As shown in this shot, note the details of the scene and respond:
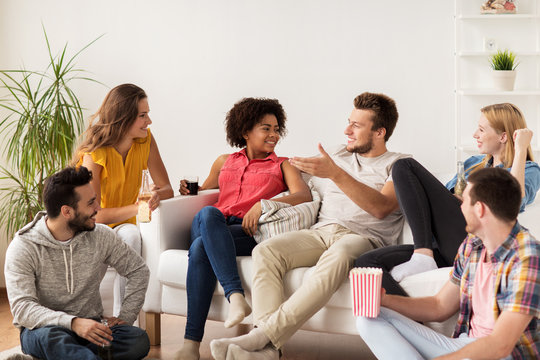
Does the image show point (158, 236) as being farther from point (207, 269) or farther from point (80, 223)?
point (80, 223)

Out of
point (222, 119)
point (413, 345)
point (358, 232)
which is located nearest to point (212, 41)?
point (222, 119)

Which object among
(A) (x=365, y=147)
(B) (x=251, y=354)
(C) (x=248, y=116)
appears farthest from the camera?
(C) (x=248, y=116)

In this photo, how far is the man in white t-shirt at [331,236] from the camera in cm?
250

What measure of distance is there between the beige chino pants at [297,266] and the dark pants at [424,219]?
0.36ft

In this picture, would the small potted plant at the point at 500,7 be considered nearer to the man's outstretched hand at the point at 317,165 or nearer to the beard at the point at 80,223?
the man's outstretched hand at the point at 317,165

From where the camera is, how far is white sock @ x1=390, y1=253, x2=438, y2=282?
8.52 feet

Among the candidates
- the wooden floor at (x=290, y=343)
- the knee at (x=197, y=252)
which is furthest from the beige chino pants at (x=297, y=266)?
Result: the wooden floor at (x=290, y=343)

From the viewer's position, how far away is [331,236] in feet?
9.65

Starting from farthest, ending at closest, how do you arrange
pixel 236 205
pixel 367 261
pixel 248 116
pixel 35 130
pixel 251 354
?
pixel 35 130, pixel 248 116, pixel 236 205, pixel 367 261, pixel 251 354

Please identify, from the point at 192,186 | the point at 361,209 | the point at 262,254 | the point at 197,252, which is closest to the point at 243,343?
the point at 262,254

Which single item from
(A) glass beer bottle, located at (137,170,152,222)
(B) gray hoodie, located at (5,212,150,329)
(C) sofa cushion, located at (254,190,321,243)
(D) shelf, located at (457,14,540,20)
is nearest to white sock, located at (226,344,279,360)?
(B) gray hoodie, located at (5,212,150,329)

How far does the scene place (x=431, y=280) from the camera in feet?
8.22

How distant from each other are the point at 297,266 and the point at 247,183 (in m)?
0.70

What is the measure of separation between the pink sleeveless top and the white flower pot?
1398mm
